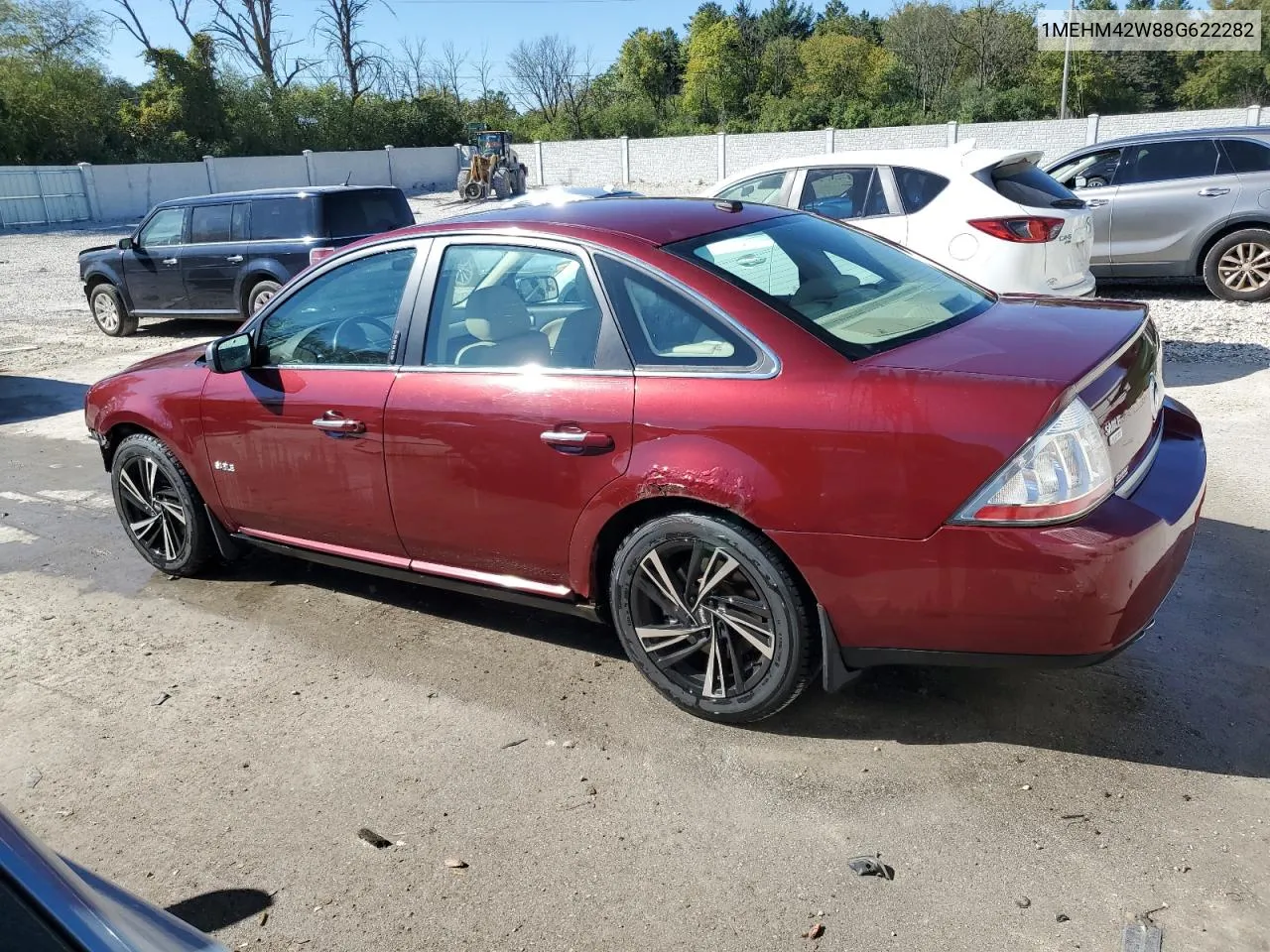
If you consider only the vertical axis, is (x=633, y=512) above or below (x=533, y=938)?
above

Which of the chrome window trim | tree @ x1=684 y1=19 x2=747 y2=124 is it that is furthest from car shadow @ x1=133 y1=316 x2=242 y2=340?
tree @ x1=684 y1=19 x2=747 y2=124

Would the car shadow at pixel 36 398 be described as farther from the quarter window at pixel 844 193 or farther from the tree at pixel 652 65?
the tree at pixel 652 65

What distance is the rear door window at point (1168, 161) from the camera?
1016 cm

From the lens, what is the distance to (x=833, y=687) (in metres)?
3.30

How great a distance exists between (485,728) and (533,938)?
1085 mm

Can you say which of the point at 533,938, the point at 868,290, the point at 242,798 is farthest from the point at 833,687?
the point at 242,798

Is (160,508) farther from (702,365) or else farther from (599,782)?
(702,365)

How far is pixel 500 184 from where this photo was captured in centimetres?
3497

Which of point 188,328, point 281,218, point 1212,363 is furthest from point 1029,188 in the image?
point 188,328

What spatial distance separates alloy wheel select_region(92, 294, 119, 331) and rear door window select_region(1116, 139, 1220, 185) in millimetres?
11945

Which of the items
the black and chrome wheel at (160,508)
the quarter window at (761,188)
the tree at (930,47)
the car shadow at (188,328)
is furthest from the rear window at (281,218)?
the tree at (930,47)

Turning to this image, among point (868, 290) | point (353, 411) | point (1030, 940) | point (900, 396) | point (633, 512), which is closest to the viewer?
point (1030, 940)

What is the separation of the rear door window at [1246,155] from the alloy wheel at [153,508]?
974cm

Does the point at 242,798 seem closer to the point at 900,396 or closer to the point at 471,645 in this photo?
the point at 471,645
